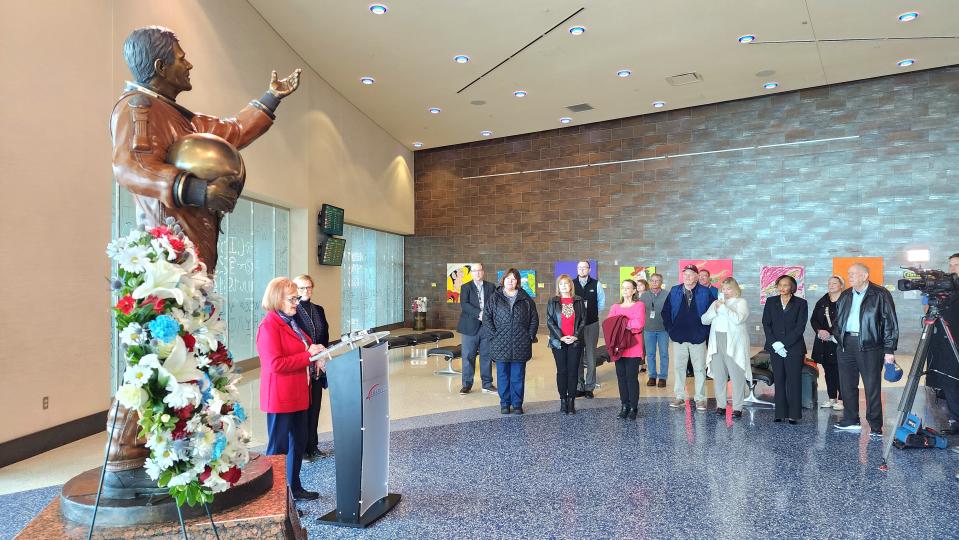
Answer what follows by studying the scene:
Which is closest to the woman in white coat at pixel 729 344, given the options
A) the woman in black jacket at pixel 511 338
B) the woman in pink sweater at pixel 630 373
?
the woman in pink sweater at pixel 630 373

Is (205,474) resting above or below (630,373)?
above

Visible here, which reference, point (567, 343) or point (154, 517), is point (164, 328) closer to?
point (154, 517)

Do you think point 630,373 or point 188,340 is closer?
point 188,340

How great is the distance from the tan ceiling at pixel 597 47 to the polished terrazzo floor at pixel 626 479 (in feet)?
19.6

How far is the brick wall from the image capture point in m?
11.3

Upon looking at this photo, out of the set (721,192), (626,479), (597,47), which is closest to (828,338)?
(626,479)

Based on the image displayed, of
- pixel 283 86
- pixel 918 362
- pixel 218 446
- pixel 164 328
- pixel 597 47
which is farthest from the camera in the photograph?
pixel 597 47

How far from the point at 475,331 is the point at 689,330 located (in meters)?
2.81

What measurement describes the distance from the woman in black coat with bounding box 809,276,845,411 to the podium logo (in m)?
5.31

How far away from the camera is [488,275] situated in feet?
52.6

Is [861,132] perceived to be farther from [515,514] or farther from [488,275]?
[515,514]

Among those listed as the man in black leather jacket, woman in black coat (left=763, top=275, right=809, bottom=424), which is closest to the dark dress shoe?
woman in black coat (left=763, top=275, right=809, bottom=424)

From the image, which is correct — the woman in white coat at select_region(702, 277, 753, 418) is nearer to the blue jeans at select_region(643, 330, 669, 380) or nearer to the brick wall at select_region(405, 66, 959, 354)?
the blue jeans at select_region(643, 330, 669, 380)

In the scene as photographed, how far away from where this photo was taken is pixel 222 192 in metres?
1.96
